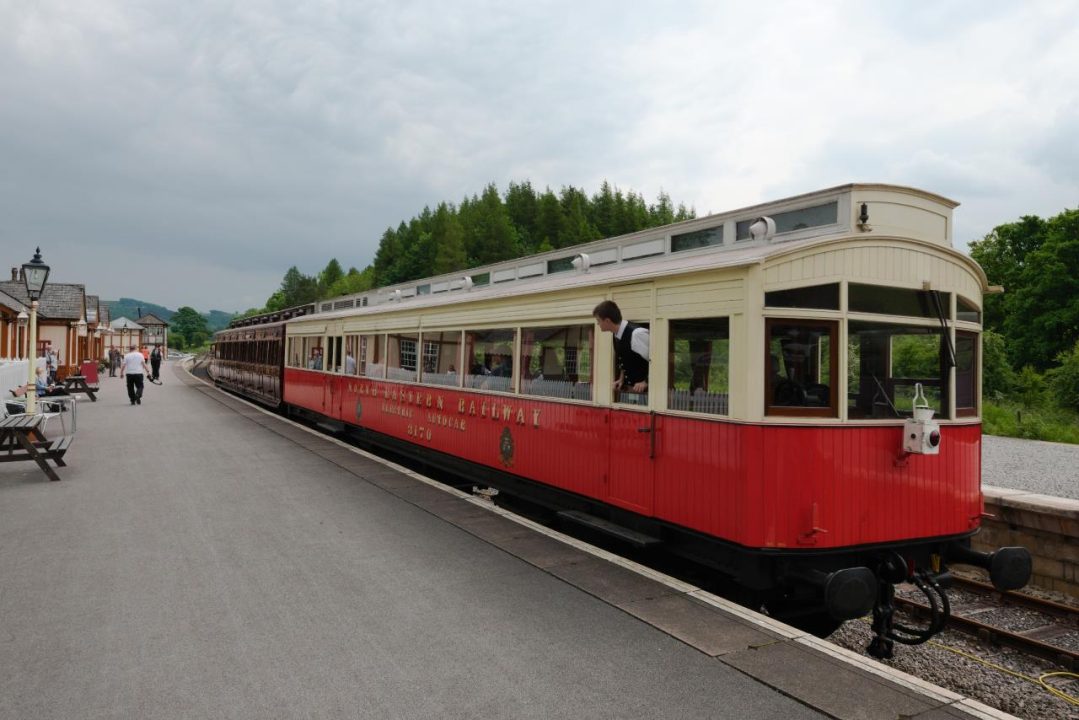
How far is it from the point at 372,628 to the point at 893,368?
4001mm

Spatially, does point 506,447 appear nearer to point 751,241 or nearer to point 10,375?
point 751,241

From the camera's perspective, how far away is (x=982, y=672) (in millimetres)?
5672

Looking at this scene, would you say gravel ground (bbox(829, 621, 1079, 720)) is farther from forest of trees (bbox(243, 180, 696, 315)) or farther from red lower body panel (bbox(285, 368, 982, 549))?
forest of trees (bbox(243, 180, 696, 315))

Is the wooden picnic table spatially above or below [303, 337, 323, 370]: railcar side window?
below

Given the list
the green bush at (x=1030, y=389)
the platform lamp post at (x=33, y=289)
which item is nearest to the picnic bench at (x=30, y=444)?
the platform lamp post at (x=33, y=289)

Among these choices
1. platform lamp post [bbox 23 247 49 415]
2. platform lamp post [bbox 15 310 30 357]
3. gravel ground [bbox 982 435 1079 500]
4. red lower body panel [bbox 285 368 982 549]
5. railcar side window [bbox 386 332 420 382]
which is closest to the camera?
red lower body panel [bbox 285 368 982 549]

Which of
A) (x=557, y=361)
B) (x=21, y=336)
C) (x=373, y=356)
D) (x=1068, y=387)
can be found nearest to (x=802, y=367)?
(x=557, y=361)

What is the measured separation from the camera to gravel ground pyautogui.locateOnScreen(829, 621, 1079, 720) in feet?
16.9

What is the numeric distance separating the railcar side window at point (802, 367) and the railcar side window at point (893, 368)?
206mm

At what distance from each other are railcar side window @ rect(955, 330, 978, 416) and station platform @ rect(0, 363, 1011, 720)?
7.41ft

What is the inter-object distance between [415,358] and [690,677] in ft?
22.7

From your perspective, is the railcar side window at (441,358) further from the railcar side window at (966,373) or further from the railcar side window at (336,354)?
the railcar side window at (966,373)

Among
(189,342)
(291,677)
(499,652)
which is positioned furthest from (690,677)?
(189,342)

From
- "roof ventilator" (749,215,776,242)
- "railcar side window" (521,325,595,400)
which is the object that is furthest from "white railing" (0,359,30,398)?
"roof ventilator" (749,215,776,242)
